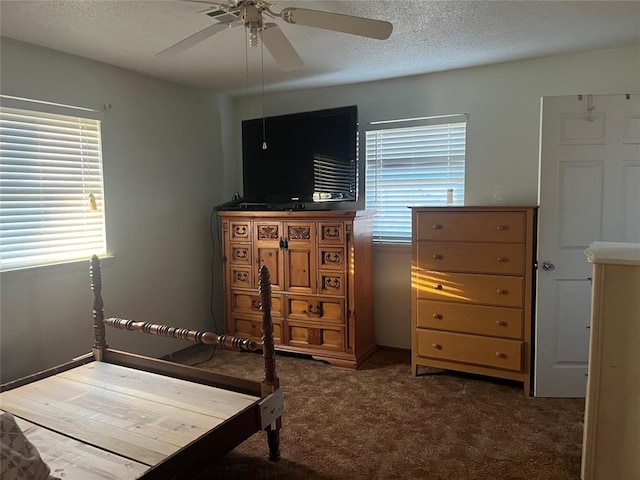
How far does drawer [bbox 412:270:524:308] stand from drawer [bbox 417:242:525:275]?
48mm

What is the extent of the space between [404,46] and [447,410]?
7.76 ft

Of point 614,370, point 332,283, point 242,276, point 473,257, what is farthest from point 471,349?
point 242,276

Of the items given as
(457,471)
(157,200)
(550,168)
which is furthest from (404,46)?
(457,471)

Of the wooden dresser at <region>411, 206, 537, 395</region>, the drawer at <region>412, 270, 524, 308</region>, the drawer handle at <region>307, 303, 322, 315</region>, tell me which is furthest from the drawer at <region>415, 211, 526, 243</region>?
the drawer handle at <region>307, 303, 322, 315</region>

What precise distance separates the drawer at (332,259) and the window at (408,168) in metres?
0.60

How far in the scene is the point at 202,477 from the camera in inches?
85.8

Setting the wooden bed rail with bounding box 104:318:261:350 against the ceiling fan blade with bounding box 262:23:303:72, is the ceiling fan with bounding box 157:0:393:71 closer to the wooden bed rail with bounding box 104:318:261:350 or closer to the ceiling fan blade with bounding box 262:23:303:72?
the ceiling fan blade with bounding box 262:23:303:72

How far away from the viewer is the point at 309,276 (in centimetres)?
363

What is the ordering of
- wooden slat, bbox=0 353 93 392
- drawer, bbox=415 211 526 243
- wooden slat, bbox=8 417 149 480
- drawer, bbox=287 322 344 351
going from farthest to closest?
drawer, bbox=287 322 344 351 → drawer, bbox=415 211 526 243 → wooden slat, bbox=0 353 93 392 → wooden slat, bbox=8 417 149 480

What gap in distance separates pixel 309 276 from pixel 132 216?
148 centimetres

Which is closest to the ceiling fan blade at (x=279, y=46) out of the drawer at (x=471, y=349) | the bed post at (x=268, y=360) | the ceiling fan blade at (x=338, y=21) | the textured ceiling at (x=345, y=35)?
the ceiling fan blade at (x=338, y=21)

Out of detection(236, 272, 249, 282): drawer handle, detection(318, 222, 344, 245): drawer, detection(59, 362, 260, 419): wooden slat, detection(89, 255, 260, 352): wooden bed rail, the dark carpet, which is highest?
detection(318, 222, 344, 245): drawer

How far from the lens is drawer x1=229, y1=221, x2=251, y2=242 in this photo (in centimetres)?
387

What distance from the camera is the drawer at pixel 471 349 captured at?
3039 mm
